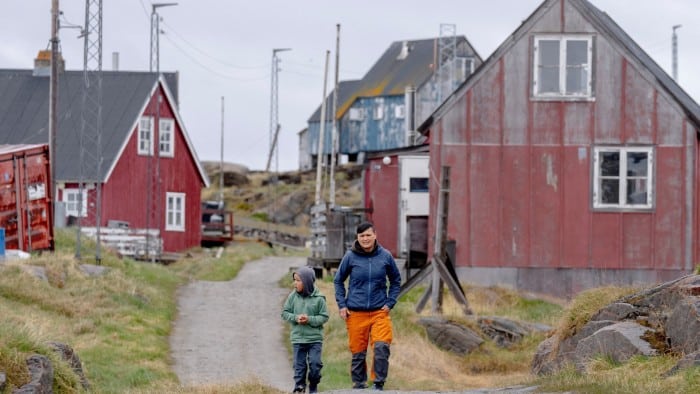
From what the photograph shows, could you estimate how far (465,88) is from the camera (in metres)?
30.2

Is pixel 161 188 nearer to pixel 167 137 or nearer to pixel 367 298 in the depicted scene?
pixel 167 137

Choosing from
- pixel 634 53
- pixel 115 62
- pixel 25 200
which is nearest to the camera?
pixel 634 53

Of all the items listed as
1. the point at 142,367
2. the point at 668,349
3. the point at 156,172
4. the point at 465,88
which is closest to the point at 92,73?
the point at 156,172

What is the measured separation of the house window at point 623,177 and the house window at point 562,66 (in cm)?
148

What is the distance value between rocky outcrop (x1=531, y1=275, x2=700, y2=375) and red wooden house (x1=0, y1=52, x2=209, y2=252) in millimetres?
30260

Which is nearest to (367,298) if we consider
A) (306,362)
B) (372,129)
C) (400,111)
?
(306,362)

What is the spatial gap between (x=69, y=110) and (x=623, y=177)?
78.6ft

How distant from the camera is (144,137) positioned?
4788 cm

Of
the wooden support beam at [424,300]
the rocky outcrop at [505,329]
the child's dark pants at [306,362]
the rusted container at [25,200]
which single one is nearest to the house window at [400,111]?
the rusted container at [25,200]

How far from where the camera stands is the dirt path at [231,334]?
67.5 feet

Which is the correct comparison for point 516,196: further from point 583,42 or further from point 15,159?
point 15,159

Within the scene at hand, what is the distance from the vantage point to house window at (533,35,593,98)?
2988 cm

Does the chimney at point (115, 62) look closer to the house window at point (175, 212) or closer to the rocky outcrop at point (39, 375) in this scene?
the house window at point (175, 212)

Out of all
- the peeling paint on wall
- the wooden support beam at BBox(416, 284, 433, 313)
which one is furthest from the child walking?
the peeling paint on wall
